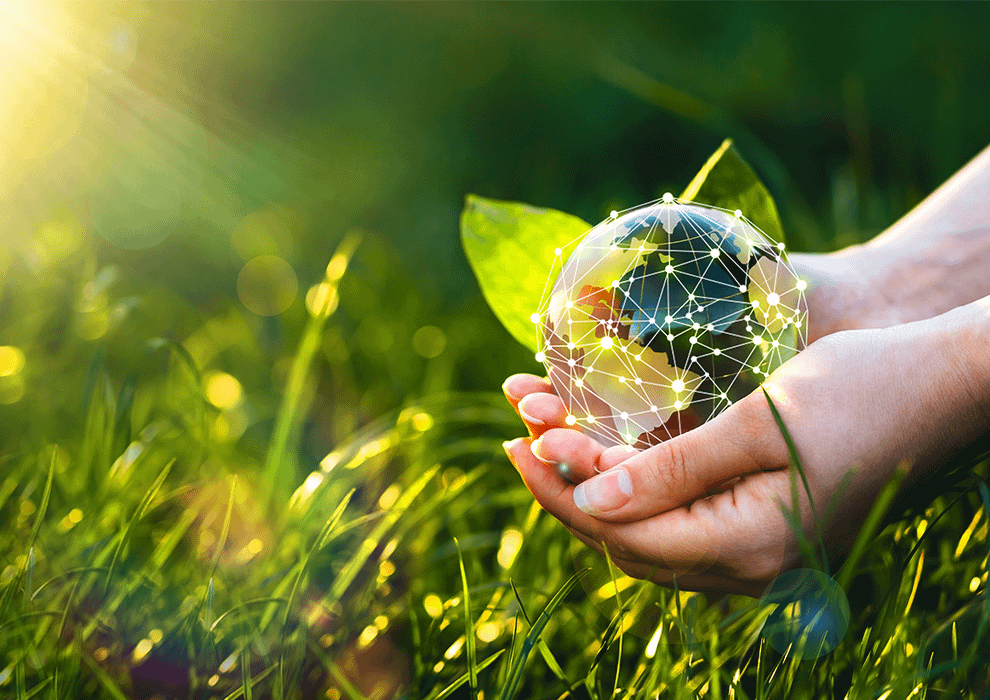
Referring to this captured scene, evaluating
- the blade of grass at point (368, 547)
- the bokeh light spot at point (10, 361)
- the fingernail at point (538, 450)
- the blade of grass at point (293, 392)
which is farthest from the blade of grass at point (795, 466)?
the bokeh light spot at point (10, 361)

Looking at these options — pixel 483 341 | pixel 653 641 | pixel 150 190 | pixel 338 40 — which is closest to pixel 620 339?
pixel 653 641

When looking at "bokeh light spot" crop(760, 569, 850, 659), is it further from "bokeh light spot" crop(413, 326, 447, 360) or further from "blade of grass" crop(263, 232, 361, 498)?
"bokeh light spot" crop(413, 326, 447, 360)

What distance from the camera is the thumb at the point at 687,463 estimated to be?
92 centimetres

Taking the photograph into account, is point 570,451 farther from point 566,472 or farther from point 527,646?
point 527,646

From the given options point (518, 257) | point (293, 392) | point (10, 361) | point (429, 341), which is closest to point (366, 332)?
point (429, 341)

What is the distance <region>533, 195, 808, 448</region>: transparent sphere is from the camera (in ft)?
2.99

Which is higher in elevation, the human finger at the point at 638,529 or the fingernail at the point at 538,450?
the fingernail at the point at 538,450

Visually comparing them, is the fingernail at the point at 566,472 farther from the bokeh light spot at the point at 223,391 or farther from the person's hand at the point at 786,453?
the bokeh light spot at the point at 223,391

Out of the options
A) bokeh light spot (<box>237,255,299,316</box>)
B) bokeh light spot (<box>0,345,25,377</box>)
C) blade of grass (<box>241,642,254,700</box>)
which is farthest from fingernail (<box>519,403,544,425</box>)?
bokeh light spot (<box>237,255,299,316</box>)

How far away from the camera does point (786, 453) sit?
93 cm

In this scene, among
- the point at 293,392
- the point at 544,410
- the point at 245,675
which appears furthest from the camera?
the point at 293,392

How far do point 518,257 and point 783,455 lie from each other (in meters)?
0.50

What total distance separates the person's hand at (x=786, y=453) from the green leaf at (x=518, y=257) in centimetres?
24

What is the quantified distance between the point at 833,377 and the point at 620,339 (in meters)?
0.30
